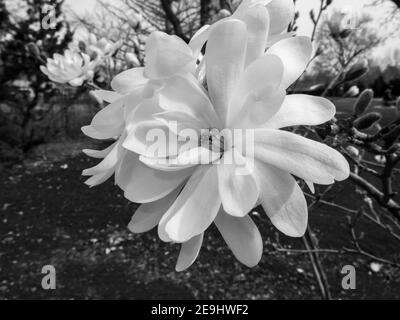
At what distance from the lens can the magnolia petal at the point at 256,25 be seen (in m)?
0.33

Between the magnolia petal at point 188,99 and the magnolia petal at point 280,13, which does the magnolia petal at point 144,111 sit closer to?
the magnolia petal at point 188,99

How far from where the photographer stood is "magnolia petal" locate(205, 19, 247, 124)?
0.33m

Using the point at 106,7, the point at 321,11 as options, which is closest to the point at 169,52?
the point at 321,11

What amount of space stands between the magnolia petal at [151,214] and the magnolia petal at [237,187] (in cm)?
8

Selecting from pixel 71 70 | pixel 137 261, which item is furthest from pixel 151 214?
pixel 137 261

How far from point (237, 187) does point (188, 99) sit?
0.10 metres

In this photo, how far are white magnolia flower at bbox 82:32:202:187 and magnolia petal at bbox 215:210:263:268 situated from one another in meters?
0.12

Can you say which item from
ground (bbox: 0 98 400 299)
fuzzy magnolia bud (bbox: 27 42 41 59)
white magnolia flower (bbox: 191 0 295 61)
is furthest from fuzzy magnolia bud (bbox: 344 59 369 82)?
ground (bbox: 0 98 400 299)

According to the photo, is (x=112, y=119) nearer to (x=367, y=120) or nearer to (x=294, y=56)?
(x=294, y=56)

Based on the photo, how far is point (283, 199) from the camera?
0.34m

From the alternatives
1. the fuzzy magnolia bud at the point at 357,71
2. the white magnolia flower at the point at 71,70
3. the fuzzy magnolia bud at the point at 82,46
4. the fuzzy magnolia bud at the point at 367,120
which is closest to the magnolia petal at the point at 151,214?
the fuzzy magnolia bud at the point at 367,120

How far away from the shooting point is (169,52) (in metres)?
0.32

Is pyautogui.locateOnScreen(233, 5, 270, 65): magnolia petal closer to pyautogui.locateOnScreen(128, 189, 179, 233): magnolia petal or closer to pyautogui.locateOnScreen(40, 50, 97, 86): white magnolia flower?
pyautogui.locateOnScreen(128, 189, 179, 233): magnolia petal

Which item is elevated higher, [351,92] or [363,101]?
[363,101]
